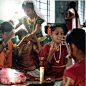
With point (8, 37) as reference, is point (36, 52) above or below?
below

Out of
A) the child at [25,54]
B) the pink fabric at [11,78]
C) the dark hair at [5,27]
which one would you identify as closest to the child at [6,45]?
the dark hair at [5,27]

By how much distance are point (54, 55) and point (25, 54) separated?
426 millimetres

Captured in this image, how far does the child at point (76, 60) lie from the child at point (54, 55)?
1.12 ft

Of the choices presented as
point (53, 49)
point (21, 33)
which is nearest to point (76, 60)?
point (53, 49)

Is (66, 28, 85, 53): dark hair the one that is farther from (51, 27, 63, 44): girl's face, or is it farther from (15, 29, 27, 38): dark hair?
(15, 29, 27, 38): dark hair

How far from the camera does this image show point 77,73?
2.14 ft

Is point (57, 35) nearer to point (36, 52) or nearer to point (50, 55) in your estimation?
point (50, 55)

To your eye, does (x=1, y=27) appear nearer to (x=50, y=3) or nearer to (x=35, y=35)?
(x=35, y=35)

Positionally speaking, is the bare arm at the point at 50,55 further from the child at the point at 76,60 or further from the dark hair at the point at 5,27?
the dark hair at the point at 5,27

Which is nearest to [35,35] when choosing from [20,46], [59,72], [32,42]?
[32,42]

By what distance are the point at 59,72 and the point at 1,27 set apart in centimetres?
65

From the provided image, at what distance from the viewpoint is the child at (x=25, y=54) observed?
1.33 metres

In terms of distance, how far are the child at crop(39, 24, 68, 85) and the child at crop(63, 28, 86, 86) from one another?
34cm

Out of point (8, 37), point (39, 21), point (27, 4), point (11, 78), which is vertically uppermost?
point (27, 4)
